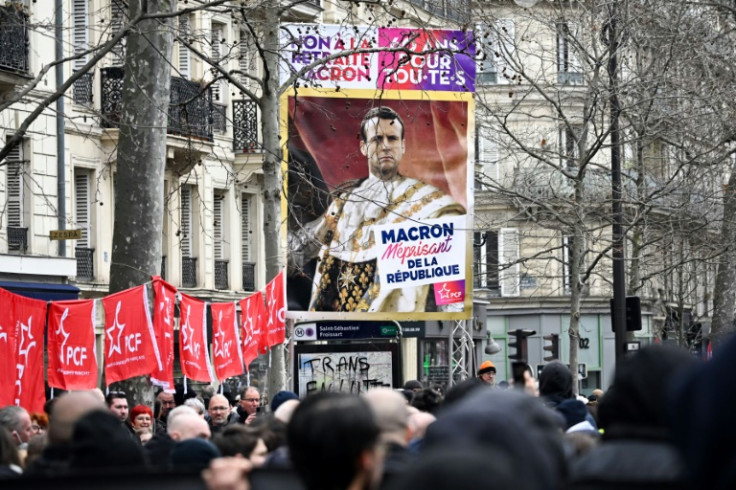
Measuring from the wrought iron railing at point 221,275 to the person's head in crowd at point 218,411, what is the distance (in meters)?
21.6

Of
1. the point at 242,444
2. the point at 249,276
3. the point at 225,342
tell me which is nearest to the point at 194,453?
the point at 242,444

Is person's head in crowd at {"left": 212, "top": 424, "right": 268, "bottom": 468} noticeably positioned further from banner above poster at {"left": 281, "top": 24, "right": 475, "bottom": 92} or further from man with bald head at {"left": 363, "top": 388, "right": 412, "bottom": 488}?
banner above poster at {"left": 281, "top": 24, "right": 475, "bottom": 92}

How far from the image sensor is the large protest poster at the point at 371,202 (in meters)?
22.5

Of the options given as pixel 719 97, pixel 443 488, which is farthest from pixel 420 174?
pixel 443 488

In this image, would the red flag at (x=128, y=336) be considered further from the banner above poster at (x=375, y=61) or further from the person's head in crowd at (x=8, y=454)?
the person's head in crowd at (x=8, y=454)

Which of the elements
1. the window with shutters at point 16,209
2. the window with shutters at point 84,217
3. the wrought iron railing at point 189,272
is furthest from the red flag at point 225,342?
the wrought iron railing at point 189,272

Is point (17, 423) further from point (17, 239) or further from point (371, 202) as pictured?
point (17, 239)

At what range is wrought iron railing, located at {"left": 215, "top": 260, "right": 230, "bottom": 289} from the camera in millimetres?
36469

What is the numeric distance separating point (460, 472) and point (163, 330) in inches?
491

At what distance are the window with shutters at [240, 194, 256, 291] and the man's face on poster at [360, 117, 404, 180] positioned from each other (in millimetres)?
15192

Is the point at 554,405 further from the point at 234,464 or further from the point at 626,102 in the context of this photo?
the point at 626,102

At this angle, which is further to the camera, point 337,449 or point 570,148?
point 570,148

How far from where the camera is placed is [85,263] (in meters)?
31.4

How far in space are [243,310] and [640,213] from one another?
37.3 feet
